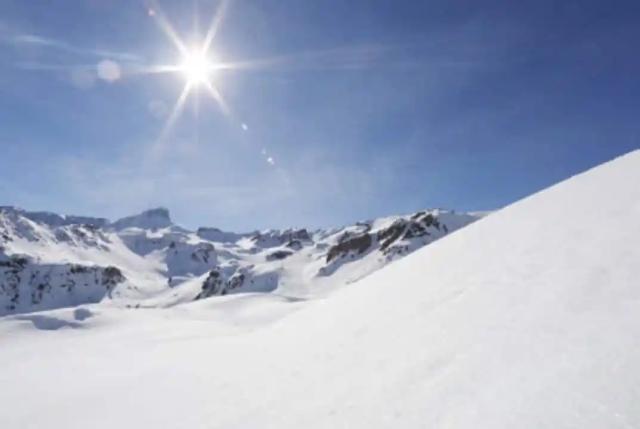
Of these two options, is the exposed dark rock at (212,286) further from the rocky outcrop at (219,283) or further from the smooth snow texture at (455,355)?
the smooth snow texture at (455,355)

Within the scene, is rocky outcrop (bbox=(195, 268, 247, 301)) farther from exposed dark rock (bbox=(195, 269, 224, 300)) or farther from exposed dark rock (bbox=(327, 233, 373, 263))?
exposed dark rock (bbox=(327, 233, 373, 263))

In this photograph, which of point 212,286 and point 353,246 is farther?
point 212,286

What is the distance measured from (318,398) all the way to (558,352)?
10.2 feet

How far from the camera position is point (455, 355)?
5328 mm

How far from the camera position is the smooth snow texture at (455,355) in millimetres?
4012

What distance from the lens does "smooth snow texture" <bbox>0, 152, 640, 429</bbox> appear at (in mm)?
4012

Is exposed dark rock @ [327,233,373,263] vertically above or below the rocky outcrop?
below

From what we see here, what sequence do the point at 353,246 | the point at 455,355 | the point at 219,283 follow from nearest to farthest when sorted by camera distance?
the point at 455,355
the point at 353,246
the point at 219,283

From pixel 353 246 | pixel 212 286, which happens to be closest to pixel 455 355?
pixel 353 246

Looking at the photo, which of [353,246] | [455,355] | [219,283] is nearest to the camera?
[455,355]

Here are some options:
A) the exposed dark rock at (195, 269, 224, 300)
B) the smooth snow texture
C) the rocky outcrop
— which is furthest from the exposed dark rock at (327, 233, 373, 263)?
the smooth snow texture

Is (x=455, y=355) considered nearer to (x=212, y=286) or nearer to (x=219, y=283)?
(x=219, y=283)

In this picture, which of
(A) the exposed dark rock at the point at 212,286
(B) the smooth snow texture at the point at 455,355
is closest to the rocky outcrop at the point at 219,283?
(A) the exposed dark rock at the point at 212,286

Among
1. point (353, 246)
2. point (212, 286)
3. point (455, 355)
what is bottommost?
point (455, 355)
